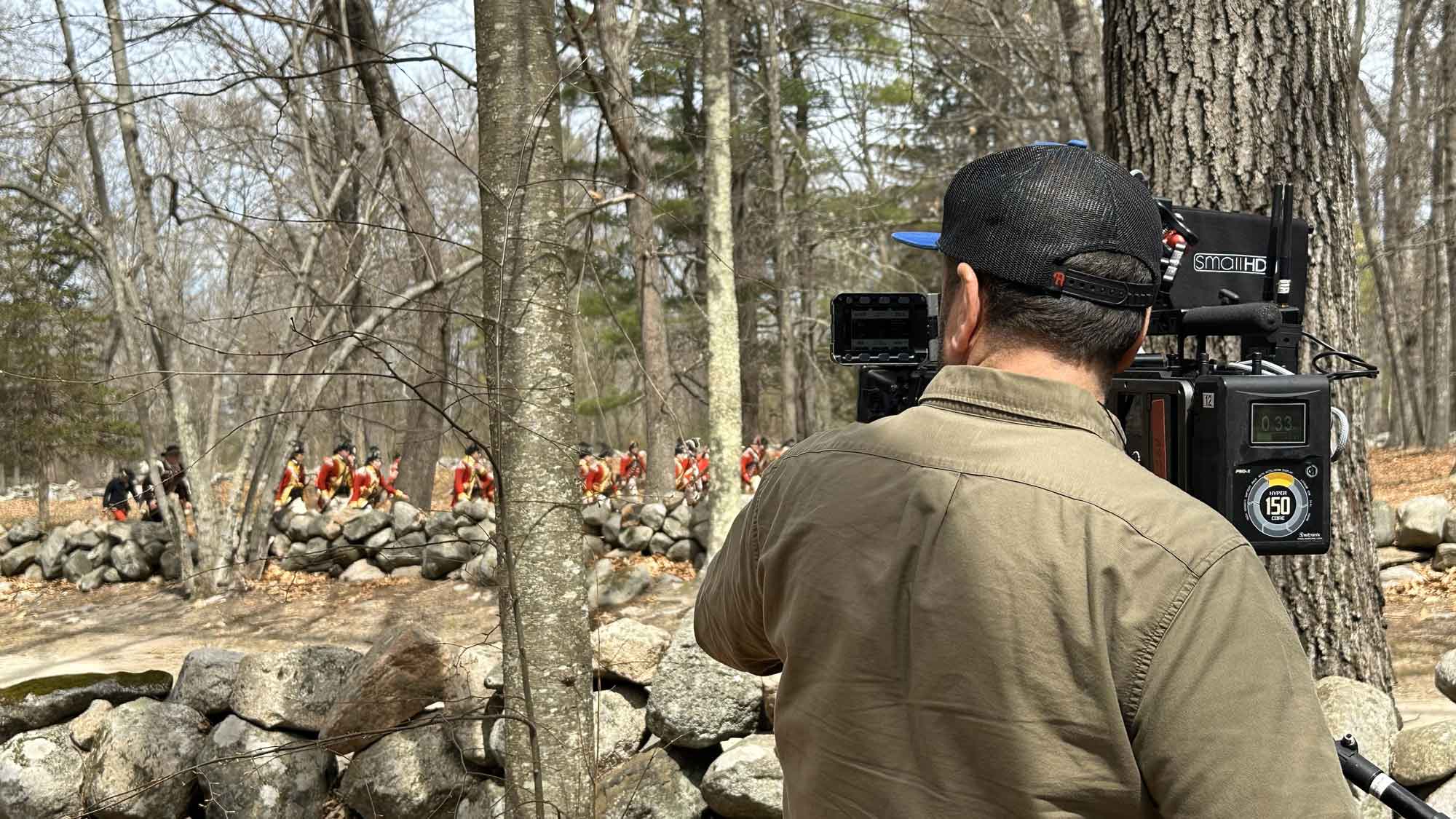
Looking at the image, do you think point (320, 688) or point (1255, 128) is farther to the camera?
point (320, 688)

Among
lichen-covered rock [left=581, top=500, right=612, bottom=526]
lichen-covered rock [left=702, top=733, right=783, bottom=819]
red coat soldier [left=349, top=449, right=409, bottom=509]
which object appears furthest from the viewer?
red coat soldier [left=349, top=449, right=409, bottom=509]

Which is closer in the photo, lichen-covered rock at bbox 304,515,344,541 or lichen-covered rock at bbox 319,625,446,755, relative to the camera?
lichen-covered rock at bbox 319,625,446,755

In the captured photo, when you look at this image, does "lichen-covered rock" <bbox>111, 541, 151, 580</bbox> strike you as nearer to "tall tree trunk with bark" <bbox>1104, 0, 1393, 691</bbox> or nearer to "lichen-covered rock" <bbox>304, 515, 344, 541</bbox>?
"lichen-covered rock" <bbox>304, 515, 344, 541</bbox>

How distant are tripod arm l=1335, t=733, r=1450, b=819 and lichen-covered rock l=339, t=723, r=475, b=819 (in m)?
4.00

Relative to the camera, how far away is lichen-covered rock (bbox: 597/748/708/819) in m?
4.27

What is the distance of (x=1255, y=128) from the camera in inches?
133

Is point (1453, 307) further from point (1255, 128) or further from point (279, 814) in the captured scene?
point (279, 814)

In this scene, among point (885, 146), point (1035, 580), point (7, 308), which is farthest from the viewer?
point (885, 146)

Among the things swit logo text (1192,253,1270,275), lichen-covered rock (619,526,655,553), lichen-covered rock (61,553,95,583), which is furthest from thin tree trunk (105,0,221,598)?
swit logo text (1192,253,1270,275)

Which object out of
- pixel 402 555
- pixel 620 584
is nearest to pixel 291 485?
pixel 402 555

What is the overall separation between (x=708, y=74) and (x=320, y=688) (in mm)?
6505

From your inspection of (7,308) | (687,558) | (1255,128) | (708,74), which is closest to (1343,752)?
(1255,128)

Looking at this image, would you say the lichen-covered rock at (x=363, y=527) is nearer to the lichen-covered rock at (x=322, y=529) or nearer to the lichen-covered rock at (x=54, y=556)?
the lichen-covered rock at (x=322, y=529)

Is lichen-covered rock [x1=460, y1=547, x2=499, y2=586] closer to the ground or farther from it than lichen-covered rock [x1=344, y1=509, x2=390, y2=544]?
closer to the ground
